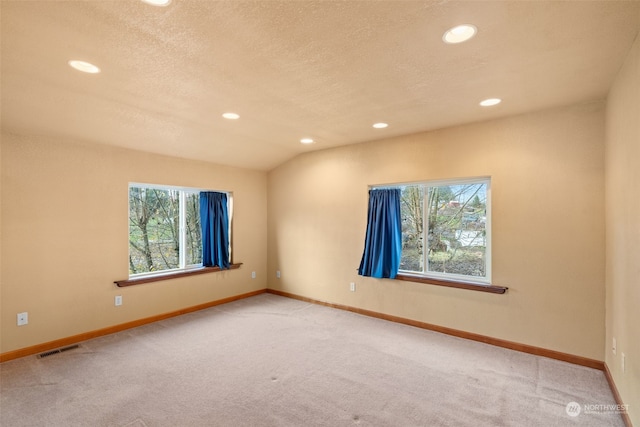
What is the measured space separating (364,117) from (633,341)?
2.78 metres

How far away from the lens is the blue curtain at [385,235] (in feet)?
13.4

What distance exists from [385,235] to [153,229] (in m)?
3.30

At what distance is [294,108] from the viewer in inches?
119

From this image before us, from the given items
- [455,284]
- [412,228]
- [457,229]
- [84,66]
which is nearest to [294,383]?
[455,284]

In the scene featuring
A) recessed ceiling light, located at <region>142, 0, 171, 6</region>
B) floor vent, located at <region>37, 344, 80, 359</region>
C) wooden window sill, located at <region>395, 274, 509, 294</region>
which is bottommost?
floor vent, located at <region>37, 344, 80, 359</region>

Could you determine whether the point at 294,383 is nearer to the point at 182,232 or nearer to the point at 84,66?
the point at 84,66

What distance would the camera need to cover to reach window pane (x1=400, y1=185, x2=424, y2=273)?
13.4 feet

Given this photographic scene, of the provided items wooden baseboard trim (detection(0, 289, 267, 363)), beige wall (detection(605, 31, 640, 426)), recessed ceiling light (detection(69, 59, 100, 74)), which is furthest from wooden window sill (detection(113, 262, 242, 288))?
beige wall (detection(605, 31, 640, 426))

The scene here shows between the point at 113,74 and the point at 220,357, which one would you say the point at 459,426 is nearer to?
the point at 220,357

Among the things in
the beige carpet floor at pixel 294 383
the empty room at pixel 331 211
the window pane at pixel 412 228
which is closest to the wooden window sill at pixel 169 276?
the empty room at pixel 331 211

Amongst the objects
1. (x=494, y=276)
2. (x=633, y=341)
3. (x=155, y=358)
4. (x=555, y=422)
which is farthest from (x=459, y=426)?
(x=155, y=358)

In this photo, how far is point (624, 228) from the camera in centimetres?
218

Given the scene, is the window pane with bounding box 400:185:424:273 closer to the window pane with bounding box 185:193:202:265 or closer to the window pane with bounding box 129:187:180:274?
the window pane with bounding box 185:193:202:265

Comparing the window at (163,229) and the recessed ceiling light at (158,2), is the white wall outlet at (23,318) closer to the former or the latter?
the window at (163,229)
